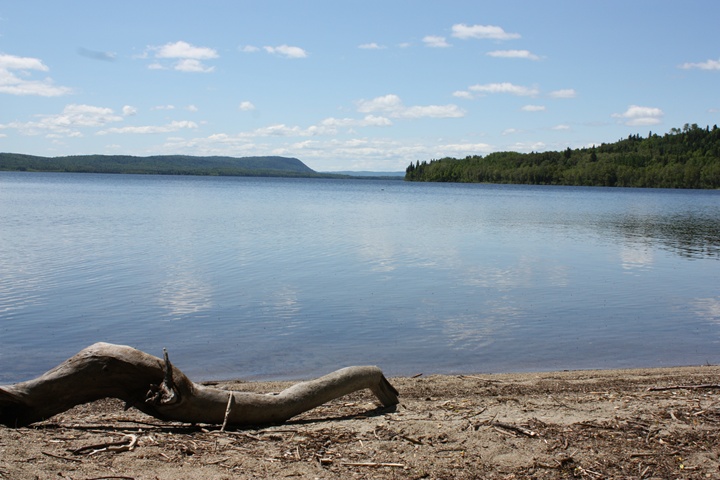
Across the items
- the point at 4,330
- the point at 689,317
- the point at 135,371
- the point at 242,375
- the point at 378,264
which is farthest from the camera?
the point at 378,264

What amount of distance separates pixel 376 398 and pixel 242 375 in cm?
349

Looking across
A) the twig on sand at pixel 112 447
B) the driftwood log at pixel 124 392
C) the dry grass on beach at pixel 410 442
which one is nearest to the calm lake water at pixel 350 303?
the dry grass on beach at pixel 410 442

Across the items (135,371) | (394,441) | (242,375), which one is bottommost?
(242,375)

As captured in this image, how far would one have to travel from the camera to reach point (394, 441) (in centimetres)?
681

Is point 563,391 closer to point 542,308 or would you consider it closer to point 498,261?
point 542,308

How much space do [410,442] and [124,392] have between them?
2917mm

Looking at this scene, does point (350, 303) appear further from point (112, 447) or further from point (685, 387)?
point (112, 447)

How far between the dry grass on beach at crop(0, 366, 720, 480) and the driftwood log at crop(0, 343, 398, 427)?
18cm

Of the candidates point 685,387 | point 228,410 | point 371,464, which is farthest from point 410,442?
point 685,387

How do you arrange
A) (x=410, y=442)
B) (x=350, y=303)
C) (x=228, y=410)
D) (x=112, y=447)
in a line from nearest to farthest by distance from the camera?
(x=112, y=447)
(x=410, y=442)
(x=228, y=410)
(x=350, y=303)

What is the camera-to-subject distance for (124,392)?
6855mm

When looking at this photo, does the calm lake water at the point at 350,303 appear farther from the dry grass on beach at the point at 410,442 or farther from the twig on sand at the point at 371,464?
the twig on sand at the point at 371,464

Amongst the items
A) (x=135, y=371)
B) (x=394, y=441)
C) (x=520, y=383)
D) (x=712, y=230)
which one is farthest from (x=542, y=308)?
(x=712, y=230)

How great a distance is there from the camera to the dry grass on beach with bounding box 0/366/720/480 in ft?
19.4
